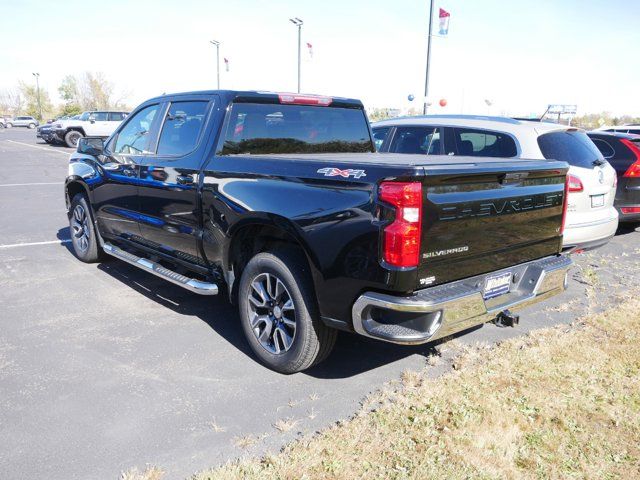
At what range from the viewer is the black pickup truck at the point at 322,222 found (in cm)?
284

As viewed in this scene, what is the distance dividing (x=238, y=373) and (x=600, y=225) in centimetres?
428

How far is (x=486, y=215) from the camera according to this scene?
316cm

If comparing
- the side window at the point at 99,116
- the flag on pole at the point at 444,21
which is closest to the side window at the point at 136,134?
the flag on pole at the point at 444,21

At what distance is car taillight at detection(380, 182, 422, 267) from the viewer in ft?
8.97

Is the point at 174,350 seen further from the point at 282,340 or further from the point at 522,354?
the point at 522,354

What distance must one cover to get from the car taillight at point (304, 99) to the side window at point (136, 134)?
131cm

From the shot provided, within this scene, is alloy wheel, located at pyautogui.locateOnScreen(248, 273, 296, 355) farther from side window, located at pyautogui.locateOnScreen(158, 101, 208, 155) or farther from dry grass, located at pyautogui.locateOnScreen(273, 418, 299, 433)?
side window, located at pyautogui.locateOnScreen(158, 101, 208, 155)

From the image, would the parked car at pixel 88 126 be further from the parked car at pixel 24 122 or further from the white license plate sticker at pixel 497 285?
the parked car at pixel 24 122

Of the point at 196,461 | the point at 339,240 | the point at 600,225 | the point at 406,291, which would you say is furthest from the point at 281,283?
the point at 600,225

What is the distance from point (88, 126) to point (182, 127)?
24.7 metres

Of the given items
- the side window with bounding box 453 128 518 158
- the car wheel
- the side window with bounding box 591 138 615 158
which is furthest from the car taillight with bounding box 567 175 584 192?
the car wheel

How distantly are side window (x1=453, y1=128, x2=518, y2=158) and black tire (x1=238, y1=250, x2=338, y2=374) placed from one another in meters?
3.33

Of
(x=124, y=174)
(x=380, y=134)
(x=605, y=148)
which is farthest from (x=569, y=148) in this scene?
(x=124, y=174)

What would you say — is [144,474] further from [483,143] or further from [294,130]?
[483,143]
